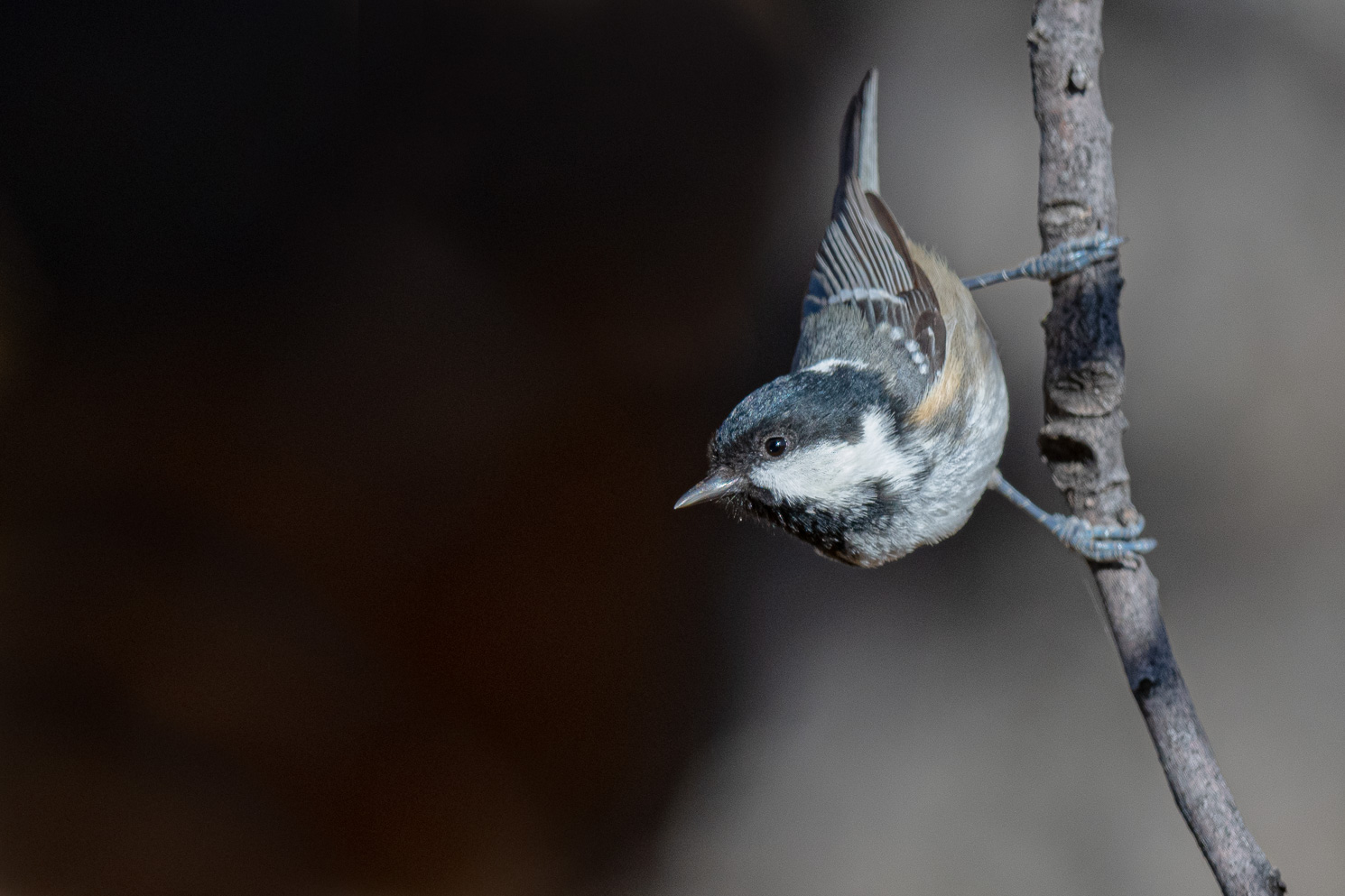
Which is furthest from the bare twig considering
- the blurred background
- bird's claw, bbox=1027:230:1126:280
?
the blurred background

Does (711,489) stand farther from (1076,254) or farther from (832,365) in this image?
(1076,254)

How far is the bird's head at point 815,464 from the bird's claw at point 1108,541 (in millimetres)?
Answer: 186

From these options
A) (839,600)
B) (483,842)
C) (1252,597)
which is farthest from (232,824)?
(1252,597)

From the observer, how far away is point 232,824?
212 cm

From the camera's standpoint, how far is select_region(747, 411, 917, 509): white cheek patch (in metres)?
0.95

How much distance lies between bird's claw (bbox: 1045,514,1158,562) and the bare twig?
0.4 inches

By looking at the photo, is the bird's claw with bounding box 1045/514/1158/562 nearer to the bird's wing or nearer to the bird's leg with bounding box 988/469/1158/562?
the bird's leg with bounding box 988/469/1158/562

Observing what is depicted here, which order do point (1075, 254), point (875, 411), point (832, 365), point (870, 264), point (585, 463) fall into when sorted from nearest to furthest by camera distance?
point (1075, 254), point (875, 411), point (832, 365), point (870, 264), point (585, 463)

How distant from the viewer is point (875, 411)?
1.05 m

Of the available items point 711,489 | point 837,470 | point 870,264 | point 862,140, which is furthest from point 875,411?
point 862,140

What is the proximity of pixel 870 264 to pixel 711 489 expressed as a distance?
1.85ft

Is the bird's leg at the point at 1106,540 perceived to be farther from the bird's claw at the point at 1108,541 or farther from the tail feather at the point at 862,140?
the tail feather at the point at 862,140

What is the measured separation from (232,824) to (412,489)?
34.6 inches

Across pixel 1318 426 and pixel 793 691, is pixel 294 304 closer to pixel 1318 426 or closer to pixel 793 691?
Result: pixel 793 691
